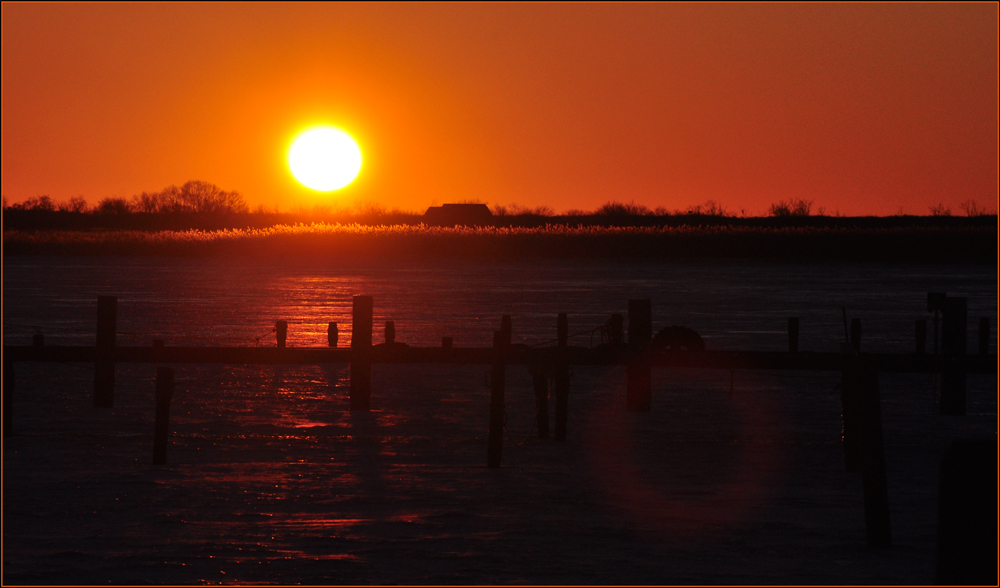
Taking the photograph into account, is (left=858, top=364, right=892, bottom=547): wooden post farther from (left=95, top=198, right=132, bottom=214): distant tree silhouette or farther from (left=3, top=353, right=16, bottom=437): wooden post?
(left=95, top=198, right=132, bottom=214): distant tree silhouette

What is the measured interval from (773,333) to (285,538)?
59.0ft

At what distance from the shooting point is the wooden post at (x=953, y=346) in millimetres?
14367

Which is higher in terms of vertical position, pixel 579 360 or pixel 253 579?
pixel 579 360

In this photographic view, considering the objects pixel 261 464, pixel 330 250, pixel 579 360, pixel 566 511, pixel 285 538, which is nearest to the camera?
pixel 285 538

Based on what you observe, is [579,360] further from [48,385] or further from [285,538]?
[48,385]

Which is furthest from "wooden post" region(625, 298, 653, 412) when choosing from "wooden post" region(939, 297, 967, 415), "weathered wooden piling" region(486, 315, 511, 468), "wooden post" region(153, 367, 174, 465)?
"wooden post" region(153, 367, 174, 465)

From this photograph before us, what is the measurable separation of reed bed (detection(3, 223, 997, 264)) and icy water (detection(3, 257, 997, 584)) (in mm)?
44120

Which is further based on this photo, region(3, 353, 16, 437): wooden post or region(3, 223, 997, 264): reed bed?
region(3, 223, 997, 264): reed bed

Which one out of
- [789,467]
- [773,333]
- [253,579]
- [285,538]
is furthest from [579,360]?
[773,333]

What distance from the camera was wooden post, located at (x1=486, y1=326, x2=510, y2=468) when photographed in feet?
36.3

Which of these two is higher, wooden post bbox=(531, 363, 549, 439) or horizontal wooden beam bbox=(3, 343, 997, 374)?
horizontal wooden beam bbox=(3, 343, 997, 374)

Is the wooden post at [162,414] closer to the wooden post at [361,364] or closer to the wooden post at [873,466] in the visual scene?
the wooden post at [361,364]

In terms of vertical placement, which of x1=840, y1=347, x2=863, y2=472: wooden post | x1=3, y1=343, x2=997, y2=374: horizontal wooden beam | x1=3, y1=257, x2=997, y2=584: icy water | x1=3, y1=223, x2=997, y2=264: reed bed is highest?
x1=3, y1=223, x2=997, y2=264: reed bed

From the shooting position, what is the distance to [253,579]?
7535 millimetres
